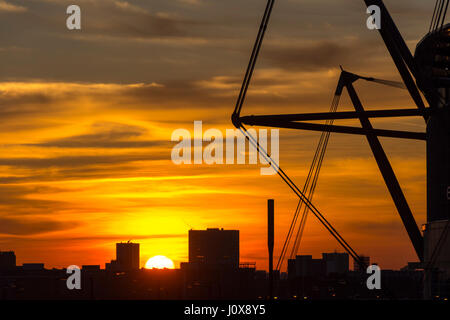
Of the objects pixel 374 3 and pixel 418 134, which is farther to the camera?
pixel 418 134

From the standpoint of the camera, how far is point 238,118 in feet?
182

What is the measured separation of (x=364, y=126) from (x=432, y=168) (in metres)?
5.77

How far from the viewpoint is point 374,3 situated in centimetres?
6575

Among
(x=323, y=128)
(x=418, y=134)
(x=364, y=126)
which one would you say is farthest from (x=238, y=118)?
(x=418, y=134)

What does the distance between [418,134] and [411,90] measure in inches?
272

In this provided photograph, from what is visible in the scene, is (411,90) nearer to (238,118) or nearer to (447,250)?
(447,250)

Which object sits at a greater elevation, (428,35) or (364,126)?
(428,35)
